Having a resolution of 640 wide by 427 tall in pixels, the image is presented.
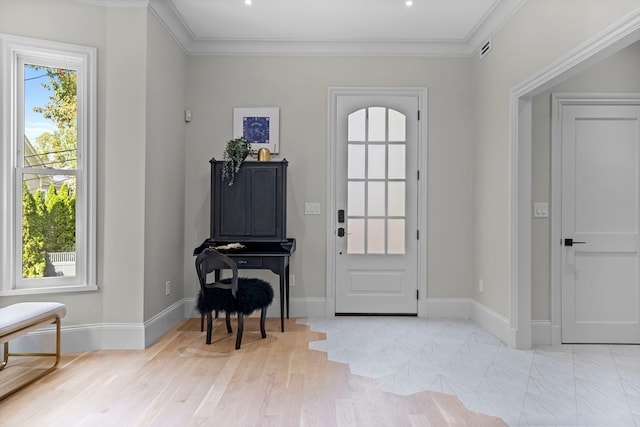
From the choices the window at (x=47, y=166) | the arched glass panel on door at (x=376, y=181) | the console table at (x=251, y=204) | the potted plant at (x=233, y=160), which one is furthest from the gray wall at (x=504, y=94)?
the window at (x=47, y=166)

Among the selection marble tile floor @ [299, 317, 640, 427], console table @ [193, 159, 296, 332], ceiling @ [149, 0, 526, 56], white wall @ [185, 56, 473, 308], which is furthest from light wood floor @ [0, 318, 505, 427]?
ceiling @ [149, 0, 526, 56]

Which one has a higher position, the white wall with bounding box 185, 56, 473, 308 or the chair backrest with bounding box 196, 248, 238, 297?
the white wall with bounding box 185, 56, 473, 308

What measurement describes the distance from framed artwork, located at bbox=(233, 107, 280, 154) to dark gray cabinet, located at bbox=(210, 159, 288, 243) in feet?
1.21

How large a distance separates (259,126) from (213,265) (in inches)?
65.3

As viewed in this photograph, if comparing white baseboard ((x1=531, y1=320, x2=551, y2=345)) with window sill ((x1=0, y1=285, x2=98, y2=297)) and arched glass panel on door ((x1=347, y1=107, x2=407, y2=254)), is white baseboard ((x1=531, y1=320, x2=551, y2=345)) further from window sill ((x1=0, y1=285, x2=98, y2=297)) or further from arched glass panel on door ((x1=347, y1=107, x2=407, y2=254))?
window sill ((x1=0, y1=285, x2=98, y2=297))

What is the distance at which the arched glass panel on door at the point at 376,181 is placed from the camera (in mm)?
4395

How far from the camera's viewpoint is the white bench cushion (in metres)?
2.46

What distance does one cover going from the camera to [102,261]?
3305 millimetres

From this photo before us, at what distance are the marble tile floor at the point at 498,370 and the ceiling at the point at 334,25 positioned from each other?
2.86 m

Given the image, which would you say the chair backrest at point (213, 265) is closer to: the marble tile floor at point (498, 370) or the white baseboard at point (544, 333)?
the marble tile floor at point (498, 370)

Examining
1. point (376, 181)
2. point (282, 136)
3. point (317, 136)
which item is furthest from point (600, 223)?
point (282, 136)

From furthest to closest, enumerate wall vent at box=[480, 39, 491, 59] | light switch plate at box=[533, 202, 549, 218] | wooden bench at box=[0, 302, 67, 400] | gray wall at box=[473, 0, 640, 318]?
wall vent at box=[480, 39, 491, 59] < light switch plate at box=[533, 202, 549, 218] < gray wall at box=[473, 0, 640, 318] < wooden bench at box=[0, 302, 67, 400]

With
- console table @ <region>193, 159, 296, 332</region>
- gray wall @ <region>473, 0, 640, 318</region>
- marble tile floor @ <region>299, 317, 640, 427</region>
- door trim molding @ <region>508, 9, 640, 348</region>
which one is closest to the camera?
marble tile floor @ <region>299, 317, 640, 427</region>

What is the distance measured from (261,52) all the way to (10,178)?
2593 millimetres
